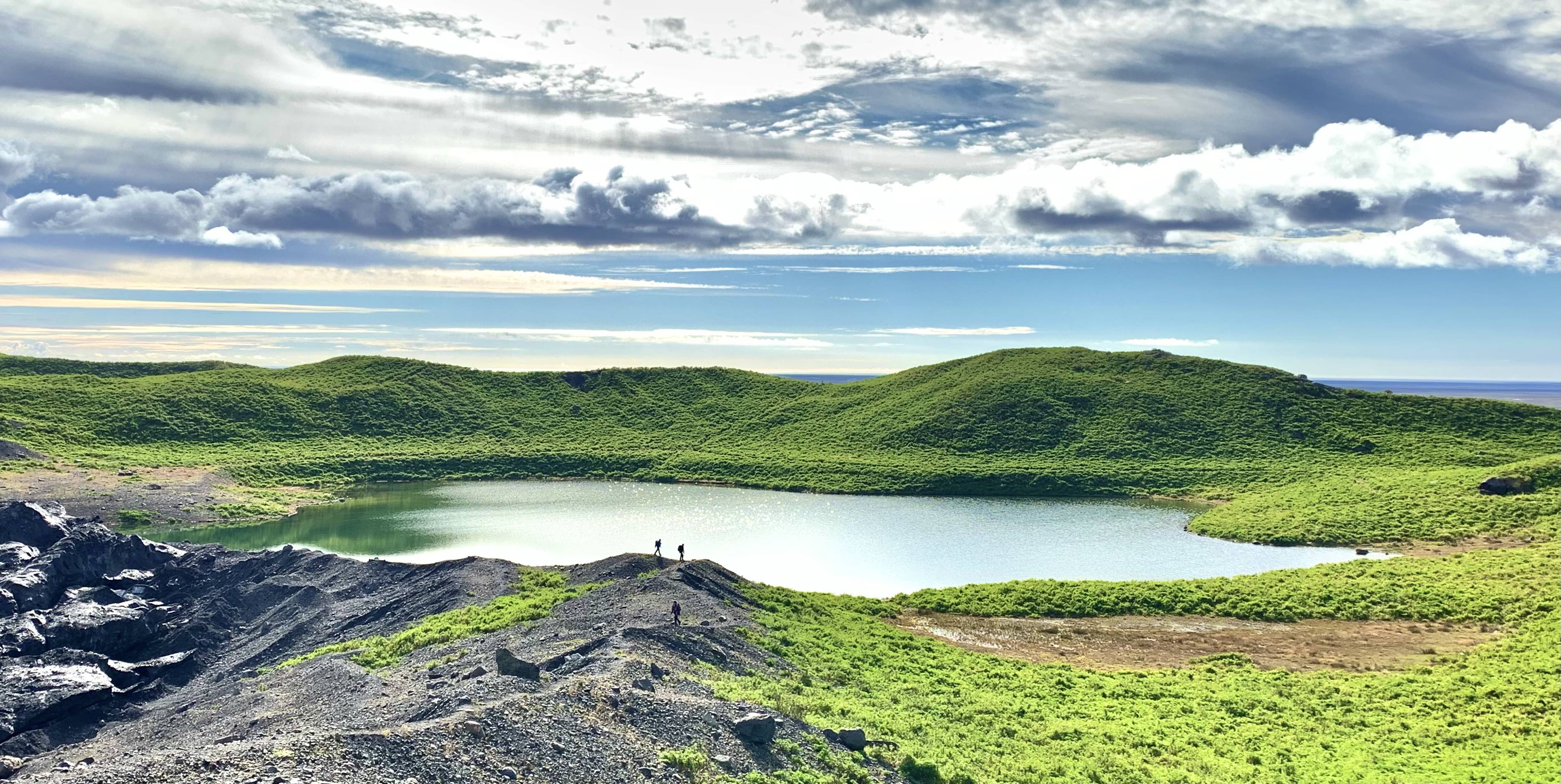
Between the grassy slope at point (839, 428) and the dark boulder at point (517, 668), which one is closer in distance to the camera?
the dark boulder at point (517, 668)

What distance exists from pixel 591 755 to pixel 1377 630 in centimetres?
4156

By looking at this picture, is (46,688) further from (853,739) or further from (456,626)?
(853,739)

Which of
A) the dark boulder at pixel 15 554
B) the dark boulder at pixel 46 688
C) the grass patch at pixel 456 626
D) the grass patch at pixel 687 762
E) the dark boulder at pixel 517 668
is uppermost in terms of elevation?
Result: the dark boulder at pixel 517 668

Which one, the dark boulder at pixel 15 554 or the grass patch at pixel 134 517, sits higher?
the dark boulder at pixel 15 554

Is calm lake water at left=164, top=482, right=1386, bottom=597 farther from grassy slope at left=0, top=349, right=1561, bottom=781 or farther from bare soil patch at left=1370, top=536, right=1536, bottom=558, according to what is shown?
grassy slope at left=0, top=349, right=1561, bottom=781

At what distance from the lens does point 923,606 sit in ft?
157

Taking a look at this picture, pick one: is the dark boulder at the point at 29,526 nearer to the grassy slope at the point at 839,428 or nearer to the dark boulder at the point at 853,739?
the dark boulder at the point at 853,739

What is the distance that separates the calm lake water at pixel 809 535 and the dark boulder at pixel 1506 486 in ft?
65.3

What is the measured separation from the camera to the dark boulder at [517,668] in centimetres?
2542

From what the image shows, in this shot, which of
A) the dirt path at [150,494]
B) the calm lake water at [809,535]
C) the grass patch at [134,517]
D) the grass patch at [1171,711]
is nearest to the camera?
the grass patch at [1171,711]

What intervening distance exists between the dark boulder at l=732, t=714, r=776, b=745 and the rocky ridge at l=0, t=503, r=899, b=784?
5 centimetres

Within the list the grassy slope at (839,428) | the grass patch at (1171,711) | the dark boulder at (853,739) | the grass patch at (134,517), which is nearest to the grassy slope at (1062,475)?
the grass patch at (1171,711)

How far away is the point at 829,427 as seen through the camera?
131 m

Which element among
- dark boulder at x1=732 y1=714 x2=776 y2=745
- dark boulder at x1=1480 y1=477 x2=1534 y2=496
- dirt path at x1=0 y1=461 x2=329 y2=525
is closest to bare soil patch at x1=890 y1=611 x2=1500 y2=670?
dark boulder at x1=732 y1=714 x2=776 y2=745
